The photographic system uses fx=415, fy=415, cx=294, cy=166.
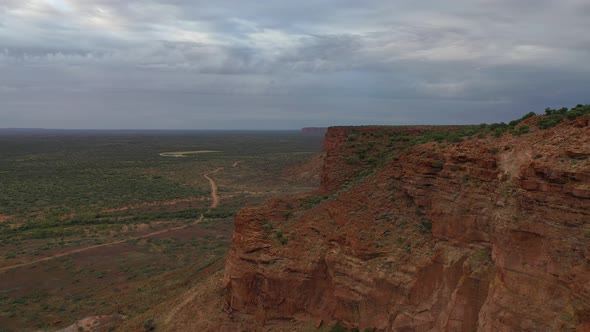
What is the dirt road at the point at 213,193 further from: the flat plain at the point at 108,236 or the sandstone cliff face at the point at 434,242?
the sandstone cliff face at the point at 434,242

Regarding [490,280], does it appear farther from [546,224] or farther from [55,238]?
[55,238]

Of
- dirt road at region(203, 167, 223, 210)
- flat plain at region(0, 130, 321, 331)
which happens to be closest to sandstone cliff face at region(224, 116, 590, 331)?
flat plain at region(0, 130, 321, 331)

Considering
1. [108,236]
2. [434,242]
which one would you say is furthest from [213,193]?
[434,242]

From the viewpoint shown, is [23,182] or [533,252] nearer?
[533,252]

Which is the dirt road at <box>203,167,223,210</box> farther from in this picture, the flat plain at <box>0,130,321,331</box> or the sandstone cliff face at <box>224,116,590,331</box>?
the sandstone cliff face at <box>224,116,590,331</box>

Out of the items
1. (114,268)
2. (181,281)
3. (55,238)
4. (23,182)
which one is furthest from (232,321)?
(23,182)

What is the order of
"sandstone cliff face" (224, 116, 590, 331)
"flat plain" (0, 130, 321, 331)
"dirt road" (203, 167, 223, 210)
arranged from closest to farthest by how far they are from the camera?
"sandstone cliff face" (224, 116, 590, 331)
"flat plain" (0, 130, 321, 331)
"dirt road" (203, 167, 223, 210)

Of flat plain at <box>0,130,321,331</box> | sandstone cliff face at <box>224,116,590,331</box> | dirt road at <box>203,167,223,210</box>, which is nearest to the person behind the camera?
sandstone cliff face at <box>224,116,590,331</box>

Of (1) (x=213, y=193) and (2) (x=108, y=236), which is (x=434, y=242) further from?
(1) (x=213, y=193)
